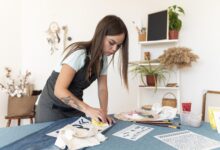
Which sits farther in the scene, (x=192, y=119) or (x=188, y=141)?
(x=192, y=119)

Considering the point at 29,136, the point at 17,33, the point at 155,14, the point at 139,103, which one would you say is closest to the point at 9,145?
the point at 29,136

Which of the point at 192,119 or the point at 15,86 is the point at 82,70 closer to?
the point at 192,119

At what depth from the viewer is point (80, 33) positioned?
8.61ft

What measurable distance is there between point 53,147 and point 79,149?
10cm

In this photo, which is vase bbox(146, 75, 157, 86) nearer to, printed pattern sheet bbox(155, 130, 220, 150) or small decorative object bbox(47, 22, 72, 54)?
small decorative object bbox(47, 22, 72, 54)

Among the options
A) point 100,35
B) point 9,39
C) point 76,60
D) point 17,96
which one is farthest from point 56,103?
point 9,39

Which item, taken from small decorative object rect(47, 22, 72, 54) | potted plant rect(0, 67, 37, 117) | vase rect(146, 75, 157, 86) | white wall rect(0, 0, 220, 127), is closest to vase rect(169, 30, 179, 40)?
white wall rect(0, 0, 220, 127)

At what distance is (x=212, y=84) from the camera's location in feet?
8.03

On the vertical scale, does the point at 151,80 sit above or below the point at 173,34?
below

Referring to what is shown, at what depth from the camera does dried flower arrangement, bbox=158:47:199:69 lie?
235cm

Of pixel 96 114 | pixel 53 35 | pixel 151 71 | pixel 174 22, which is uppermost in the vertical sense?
pixel 174 22

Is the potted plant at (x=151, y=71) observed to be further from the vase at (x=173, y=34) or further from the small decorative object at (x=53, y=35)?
the small decorative object at (x=53, y=35)

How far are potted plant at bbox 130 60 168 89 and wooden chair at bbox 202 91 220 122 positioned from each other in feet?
1.64

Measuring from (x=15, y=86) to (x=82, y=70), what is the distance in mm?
1217
